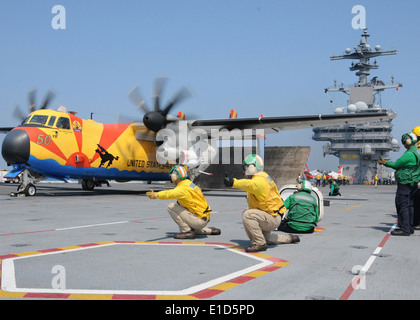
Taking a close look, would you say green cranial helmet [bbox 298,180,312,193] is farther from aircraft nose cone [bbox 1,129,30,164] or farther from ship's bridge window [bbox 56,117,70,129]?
ship's bridge window [bbox 56,117,70,129]

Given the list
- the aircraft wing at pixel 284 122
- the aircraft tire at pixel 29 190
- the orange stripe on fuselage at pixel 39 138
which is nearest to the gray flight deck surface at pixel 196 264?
the orange stripe on fuselage at pixel 39 138

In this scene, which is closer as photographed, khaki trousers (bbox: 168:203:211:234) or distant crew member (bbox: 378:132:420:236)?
khaki trousers (bbox: 168:203:211:234)

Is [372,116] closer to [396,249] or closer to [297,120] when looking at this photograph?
[297,120]

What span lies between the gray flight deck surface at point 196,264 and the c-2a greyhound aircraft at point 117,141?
31.2 ft

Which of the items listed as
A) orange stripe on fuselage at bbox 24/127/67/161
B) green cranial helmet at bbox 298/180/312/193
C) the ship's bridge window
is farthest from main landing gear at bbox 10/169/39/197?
green cranial helmet at bbox 298/180/312/193

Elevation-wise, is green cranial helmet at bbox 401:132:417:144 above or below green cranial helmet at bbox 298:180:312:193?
above

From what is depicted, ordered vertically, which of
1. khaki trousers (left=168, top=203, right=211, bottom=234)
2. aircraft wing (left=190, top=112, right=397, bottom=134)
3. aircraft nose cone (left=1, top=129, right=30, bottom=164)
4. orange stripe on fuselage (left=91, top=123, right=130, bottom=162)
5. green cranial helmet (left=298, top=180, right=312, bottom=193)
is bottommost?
khaki trousers (left=168, top=203, right=211, bottom=234)

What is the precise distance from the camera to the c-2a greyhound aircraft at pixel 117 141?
1928 cm

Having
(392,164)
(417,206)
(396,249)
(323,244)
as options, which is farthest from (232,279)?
(417,206)

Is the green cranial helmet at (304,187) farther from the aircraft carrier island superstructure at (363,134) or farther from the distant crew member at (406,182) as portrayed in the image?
the aircraft carrier island superstructure at (363,134)

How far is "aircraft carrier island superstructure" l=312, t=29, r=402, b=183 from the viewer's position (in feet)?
269

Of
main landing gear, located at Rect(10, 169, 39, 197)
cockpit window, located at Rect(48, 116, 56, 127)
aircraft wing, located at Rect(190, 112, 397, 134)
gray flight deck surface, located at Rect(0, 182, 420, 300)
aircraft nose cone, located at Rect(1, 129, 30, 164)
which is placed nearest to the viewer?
gray flight deck surface, located at Rect(0, 182, 420, 300)
